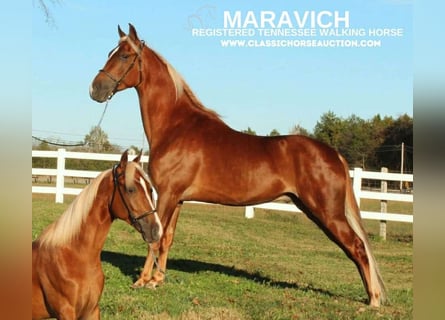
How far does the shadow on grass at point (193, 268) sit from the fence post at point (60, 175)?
33.0 inches

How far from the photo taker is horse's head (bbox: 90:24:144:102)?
342 cm

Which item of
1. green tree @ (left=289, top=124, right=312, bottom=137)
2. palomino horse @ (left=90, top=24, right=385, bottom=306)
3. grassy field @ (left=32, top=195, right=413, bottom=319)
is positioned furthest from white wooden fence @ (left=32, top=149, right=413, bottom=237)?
green tree @ (left=289, top=124, right=312, bottom=137)

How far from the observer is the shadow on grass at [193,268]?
13.6 ft

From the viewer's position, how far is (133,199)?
2.60 metres

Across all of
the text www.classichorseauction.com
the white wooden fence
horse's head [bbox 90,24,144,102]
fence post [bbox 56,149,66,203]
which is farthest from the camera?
fence post [bbox 56,149,66,203]

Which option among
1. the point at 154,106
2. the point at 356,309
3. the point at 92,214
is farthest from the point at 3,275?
the point at 356,309

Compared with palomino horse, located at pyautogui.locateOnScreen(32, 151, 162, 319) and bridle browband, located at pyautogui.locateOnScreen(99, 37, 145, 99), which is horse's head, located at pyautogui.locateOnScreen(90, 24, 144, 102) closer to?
bridle browband, located at pyautogui.locateOnScreen(99, 37, 145, 99)

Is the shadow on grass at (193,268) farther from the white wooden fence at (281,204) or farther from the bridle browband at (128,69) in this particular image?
the bridle browband at (128,69)

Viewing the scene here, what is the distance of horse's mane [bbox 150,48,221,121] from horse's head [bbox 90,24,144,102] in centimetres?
22

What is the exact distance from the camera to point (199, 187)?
3.88 m

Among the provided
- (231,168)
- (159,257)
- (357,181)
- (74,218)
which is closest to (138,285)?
(159,257)

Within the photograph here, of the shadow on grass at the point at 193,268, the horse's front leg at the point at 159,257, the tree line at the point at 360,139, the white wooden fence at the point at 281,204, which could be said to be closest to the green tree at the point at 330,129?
the tree line at the point at 360,139

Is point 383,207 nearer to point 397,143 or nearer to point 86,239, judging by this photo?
point 397,143

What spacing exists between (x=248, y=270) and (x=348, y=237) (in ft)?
4.05
